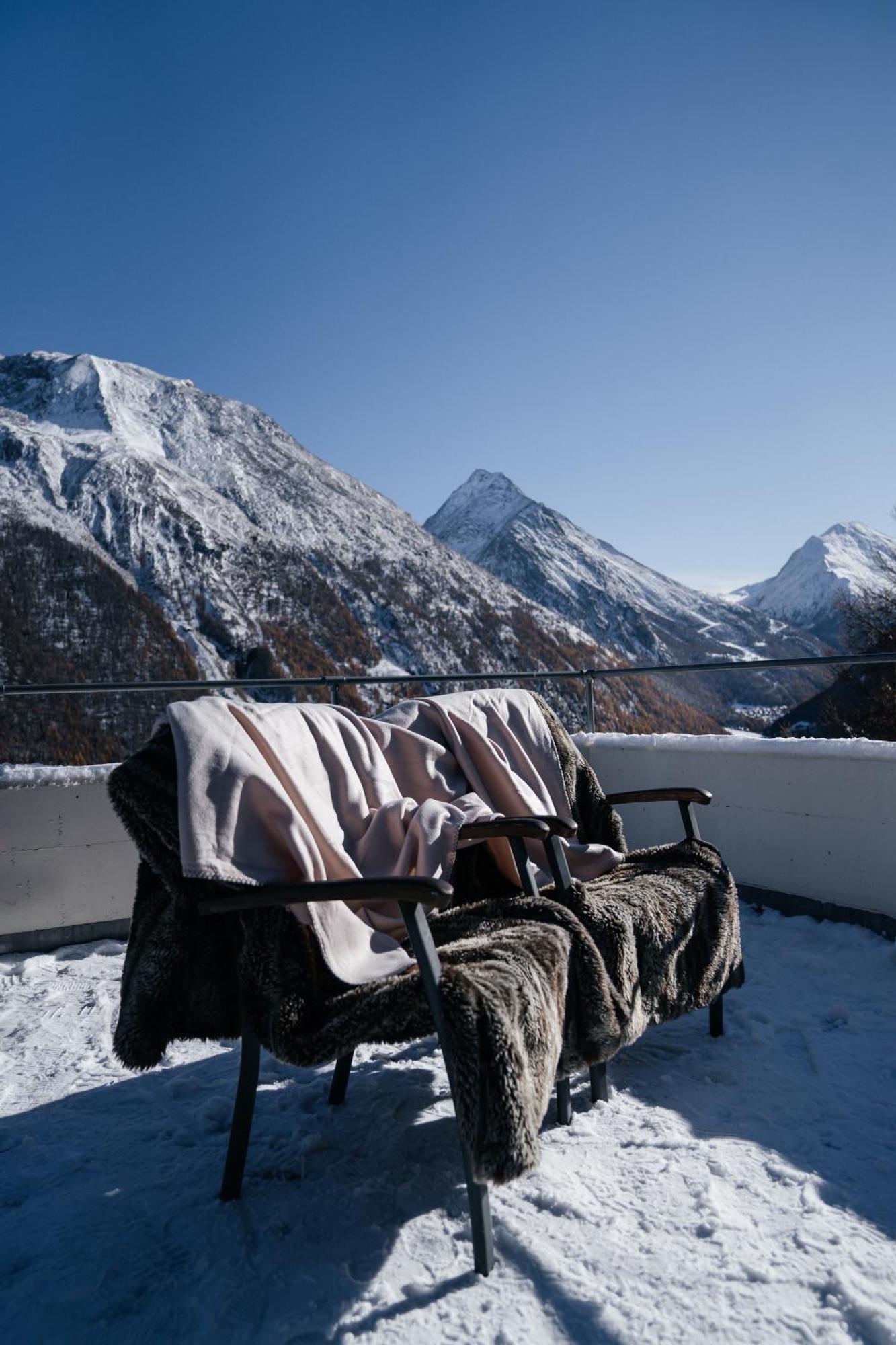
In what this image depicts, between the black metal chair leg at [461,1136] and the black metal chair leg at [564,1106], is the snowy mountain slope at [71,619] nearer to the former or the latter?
the black metal chair leg at [564,1106]

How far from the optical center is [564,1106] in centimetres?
160

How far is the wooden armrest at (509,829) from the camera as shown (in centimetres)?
166

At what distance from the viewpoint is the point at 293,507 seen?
2653 inches

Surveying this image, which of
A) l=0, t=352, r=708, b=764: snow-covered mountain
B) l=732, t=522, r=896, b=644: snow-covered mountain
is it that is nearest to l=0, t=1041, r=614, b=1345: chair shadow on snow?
l=0, t=352, r=708, b=764: snow-covered mountain

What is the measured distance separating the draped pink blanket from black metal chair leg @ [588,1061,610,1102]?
524mm

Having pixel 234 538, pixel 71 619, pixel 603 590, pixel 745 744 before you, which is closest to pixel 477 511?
pixel 603 590

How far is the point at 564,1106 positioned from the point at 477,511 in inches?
4889

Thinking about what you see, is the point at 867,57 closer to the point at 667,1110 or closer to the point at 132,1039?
the point at 667,1110

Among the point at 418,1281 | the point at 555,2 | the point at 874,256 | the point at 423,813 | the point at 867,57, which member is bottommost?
the point at 418,1281

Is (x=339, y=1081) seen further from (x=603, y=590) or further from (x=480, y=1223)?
(x=603, y=590)

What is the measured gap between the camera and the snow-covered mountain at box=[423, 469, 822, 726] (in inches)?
3231

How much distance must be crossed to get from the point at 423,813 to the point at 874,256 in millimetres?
7075

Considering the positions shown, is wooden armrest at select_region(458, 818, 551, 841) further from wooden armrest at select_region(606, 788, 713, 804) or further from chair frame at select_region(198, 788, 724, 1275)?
wooden armrest at select_region(606, 788, 713, 804)

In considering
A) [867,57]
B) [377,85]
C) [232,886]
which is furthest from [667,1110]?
[867,57]
